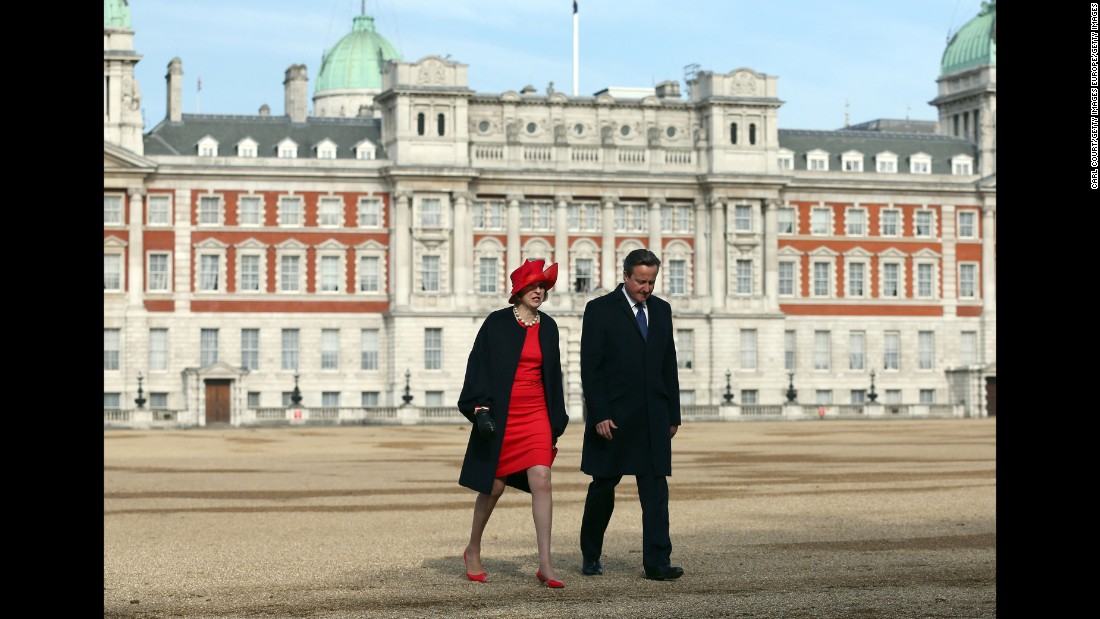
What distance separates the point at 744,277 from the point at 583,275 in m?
7.28

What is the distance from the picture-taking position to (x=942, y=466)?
3131cm

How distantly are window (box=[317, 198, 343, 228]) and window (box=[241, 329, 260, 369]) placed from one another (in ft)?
17.8

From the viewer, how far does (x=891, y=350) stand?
79.4m

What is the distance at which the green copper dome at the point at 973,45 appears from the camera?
81500 millimetres

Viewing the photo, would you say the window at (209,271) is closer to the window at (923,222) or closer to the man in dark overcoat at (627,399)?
the window at (923,222)

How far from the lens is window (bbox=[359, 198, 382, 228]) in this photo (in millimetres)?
73938

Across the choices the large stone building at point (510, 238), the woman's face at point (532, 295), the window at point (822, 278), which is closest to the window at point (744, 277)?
the large stone building at point (510, 238)

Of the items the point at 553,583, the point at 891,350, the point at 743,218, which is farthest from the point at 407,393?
the point at 553,583

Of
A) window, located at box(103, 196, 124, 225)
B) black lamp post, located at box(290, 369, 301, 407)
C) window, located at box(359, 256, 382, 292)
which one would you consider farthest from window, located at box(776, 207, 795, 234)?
window, located at box(103, 196, 124, 225)

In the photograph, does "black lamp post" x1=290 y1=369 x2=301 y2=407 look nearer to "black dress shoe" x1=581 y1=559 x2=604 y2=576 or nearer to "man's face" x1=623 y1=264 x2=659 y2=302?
"black dress shoe" x1=581 y1=559 x2=604 y2=576

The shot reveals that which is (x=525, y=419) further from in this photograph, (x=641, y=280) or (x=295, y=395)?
(x=295, y=395)
